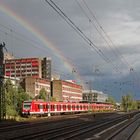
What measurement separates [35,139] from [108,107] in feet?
502

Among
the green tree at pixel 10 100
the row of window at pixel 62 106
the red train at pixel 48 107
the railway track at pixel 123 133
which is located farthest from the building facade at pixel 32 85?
the railway track at pixel 123 133

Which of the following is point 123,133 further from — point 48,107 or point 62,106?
point 62,106

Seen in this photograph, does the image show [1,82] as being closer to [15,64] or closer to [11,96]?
[11,96]

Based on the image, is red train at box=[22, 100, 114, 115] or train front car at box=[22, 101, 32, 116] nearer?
train front car at box=[22, 101, 32, 116]

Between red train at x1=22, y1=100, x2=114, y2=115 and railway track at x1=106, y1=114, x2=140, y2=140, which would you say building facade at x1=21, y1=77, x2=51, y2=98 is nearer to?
red train at x1=22, y1=100, x2=114, y2=115

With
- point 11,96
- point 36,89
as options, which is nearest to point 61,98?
point 36,89

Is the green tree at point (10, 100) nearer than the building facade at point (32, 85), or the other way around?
the green tree at point (10, 100)

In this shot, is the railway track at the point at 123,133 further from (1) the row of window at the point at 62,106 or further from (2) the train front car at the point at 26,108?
(1) the row of window at the point at 62,106

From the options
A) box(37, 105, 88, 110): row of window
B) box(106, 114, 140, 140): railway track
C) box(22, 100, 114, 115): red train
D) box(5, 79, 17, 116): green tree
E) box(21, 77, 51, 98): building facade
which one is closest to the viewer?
box(106, 114, 140, 140): railway track

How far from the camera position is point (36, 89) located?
178000 millimetres

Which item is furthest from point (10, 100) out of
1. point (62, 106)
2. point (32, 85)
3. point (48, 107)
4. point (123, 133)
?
point (32, 85)

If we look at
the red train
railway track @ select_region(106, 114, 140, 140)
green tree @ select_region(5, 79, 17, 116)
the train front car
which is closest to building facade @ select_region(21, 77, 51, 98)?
the red train

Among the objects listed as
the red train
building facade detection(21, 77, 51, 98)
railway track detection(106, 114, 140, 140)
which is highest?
building facade detection(21, 77, 51, 98)

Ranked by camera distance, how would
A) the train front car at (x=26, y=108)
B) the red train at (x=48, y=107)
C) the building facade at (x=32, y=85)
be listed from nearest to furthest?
the train front car at (x=26, y=108), the red train at (x=48, y=107), the building facade at (x=32, y=85)
